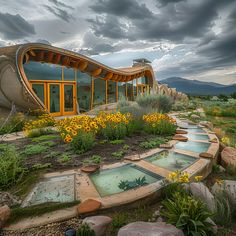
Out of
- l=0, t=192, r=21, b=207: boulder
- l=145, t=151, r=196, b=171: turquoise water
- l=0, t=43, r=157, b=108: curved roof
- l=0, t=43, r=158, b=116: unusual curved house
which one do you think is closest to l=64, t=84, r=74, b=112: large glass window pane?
l=0, t=43, r=158, b=116: unusual curved house

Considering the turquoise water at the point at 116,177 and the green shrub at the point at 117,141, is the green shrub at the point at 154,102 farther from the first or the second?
the turquoise water at the point at 116,177

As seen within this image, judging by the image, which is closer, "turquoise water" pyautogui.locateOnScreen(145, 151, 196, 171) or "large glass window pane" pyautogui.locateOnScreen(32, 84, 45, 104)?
"turquoise water" pyautogui.locateOnScreen(145, 151, 196, 171)

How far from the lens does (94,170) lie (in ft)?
9.57

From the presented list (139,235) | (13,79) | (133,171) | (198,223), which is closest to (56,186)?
(133,171)

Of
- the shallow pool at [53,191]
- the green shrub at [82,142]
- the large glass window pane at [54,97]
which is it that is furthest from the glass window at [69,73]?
the shallow pool at [53,191]

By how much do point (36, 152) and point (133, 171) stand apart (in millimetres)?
2107

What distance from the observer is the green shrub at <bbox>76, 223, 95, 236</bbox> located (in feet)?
5.36

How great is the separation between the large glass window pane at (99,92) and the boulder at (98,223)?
1212 centimetres

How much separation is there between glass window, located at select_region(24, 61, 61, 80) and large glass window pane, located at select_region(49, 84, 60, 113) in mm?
546

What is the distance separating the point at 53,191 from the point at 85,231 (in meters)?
0.90

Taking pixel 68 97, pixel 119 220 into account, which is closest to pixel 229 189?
pixel 119 220

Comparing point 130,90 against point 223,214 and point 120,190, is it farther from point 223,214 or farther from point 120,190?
point 223,214

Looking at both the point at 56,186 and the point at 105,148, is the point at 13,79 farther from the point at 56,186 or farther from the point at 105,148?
the point at 56,186

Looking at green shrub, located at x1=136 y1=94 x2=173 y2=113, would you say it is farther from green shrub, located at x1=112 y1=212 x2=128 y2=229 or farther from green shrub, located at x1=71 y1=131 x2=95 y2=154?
green shrub, located at x1=112 y1=212 x2=128 y2=229
